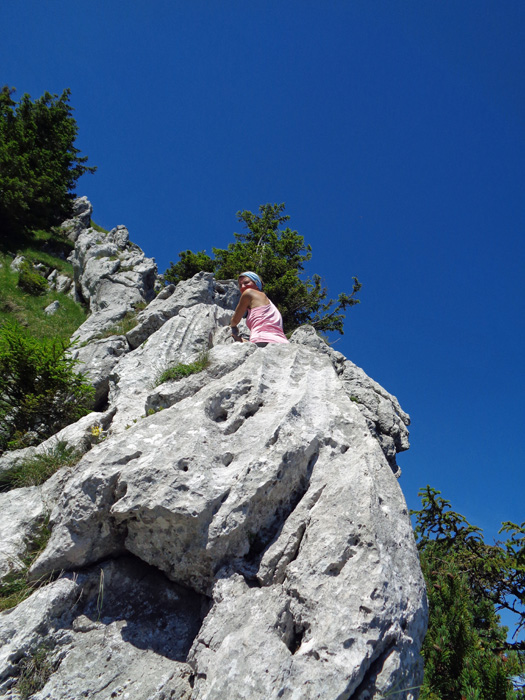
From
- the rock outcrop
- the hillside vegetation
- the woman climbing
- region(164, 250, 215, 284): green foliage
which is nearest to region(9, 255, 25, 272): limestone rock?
the hillside vegetation

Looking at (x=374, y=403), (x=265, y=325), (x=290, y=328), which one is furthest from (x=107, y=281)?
(x=374, y=403)

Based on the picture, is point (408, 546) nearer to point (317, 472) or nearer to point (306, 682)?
point (317, 472)

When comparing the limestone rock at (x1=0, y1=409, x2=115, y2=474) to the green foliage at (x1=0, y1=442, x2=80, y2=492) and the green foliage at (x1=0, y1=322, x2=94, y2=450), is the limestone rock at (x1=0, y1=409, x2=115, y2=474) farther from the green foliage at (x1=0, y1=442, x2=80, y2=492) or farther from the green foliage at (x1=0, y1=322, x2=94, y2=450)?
the green foliage at (x1=0, y1=322, x2=94, y2=450)

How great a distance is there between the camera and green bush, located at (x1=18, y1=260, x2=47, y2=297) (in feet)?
75.6

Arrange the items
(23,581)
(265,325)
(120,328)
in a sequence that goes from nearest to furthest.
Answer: (23,581) → (265,325) → (120,328)

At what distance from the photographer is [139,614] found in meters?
5.42

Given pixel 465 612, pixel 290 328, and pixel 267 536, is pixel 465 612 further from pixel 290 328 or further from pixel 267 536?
pixel 290 328

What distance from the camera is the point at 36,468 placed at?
7.14 meters

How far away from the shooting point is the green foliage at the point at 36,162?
96.1ft

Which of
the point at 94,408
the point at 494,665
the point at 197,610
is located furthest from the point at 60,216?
the point at 494,665

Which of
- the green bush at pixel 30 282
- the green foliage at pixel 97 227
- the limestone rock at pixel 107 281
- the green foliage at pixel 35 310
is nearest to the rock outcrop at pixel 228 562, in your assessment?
the limestone rock at pixel 107 281

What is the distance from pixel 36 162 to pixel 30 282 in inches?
607

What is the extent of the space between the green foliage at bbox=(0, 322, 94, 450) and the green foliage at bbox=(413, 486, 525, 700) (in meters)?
8.84

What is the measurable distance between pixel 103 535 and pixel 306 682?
3305 mm
